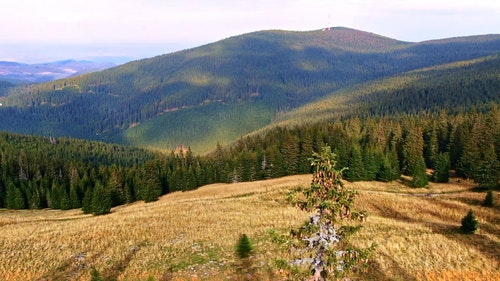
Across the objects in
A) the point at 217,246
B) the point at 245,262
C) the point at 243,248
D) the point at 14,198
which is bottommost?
the point at 14,198

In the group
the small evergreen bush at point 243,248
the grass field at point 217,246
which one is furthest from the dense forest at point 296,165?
the small evergreen bush at point 243,248

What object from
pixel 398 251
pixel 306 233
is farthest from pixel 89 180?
pixel 306 233

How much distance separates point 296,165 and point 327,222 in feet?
282

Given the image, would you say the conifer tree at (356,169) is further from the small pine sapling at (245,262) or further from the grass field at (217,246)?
the small pine sapling at (245,262)

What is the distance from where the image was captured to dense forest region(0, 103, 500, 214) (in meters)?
77.4

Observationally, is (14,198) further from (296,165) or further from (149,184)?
(296,165)

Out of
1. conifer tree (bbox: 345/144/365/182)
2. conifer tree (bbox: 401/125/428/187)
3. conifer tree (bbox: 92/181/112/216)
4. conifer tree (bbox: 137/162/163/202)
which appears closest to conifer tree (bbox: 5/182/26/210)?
conifer tree (bbox: 137/162/163/202)

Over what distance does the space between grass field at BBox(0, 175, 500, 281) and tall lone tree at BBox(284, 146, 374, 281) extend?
9578mm

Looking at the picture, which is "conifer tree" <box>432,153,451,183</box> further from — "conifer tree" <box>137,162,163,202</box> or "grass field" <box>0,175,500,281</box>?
"conifer tree" <box>137,162,163,202</box>

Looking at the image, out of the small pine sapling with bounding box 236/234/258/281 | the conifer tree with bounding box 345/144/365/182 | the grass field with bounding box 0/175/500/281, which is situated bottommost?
the conifer tree with bounding box 345/144/365/182

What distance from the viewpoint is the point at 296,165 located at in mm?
96125

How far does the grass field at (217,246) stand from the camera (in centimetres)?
2445

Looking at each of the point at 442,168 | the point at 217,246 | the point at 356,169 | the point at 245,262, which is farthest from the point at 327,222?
the point at 442,168

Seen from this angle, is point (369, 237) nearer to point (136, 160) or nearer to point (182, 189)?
point (182, 189)
